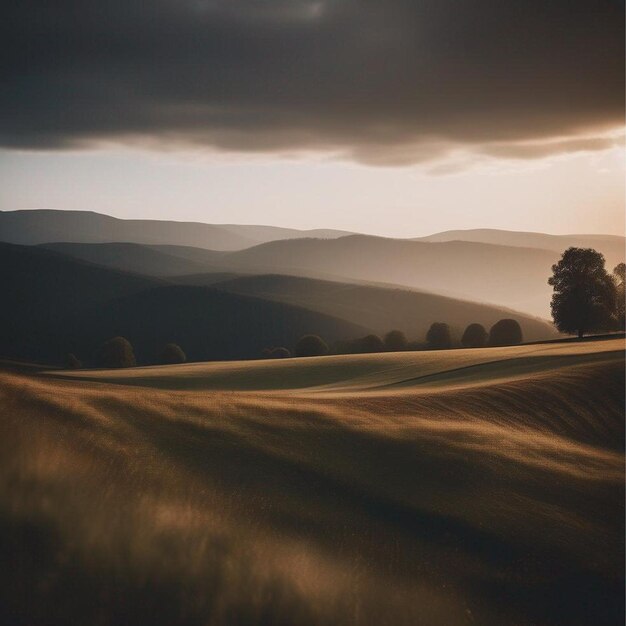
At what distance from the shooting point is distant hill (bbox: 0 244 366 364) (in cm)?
12369

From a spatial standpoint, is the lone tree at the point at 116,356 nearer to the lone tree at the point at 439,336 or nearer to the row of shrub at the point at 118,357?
the row of shrub at the point at 118,357

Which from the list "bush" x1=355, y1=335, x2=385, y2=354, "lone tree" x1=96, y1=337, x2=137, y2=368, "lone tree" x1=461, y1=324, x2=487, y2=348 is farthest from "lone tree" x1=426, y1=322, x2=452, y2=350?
"lone tree" x1=96, y1=337, x2=137, y2=368

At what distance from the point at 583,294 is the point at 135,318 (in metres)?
107

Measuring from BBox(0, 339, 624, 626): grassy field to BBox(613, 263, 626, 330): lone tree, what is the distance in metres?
31.9

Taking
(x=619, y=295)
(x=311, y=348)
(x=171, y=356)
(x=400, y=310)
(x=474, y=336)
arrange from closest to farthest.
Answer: (x=619, y=295)
(x=171, y=356)
(x=311, y=348)
(x=474, y=336)
(x=400, y=310)

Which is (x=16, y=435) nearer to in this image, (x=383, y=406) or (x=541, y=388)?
(x=383, y=406)

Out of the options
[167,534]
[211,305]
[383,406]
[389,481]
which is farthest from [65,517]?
[211,305]

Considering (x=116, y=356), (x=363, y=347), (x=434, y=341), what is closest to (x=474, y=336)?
(x=434, y=341)

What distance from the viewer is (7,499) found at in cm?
921

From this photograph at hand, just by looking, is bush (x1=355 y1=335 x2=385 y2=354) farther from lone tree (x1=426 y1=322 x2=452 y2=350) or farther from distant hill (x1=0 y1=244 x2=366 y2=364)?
distant hill (x1=0 y1=244 x2=366 y2=364)

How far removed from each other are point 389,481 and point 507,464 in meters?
3.38

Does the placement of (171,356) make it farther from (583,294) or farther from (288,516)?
(288,516)

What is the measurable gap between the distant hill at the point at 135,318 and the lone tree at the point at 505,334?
57.1 metres

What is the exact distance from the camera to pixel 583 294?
4684 cm
